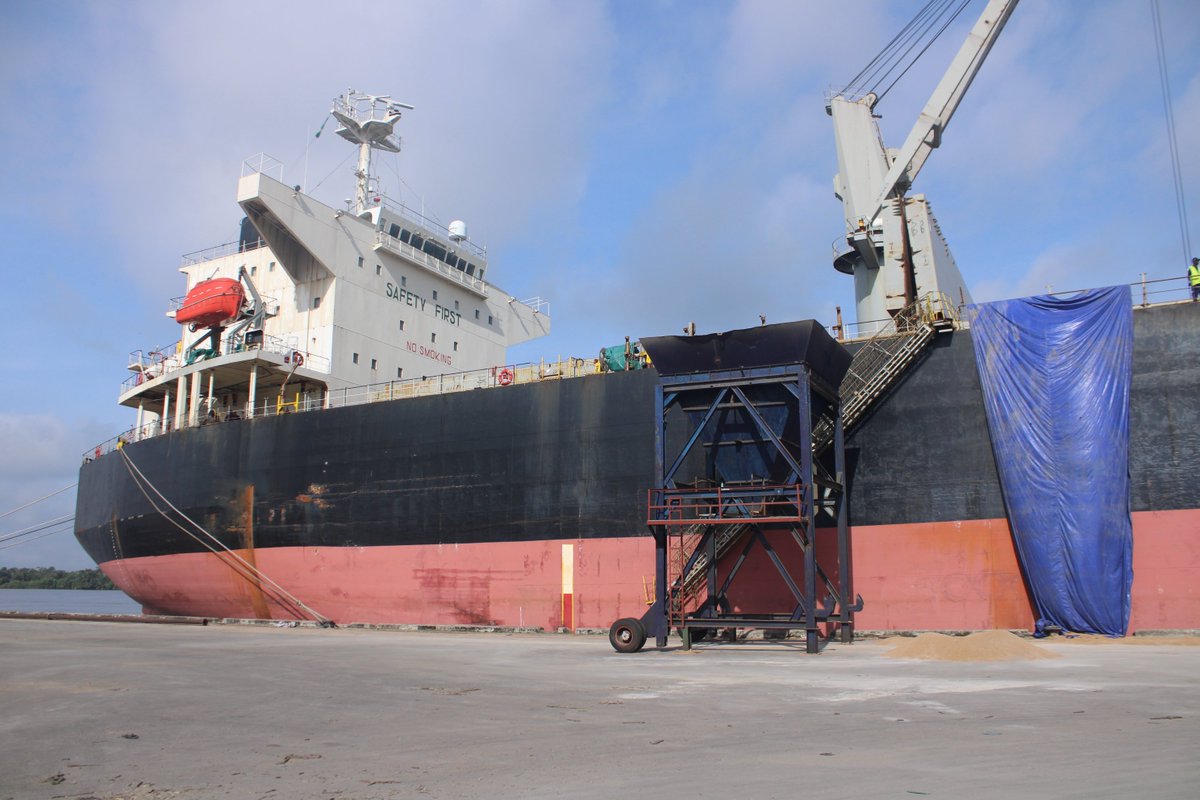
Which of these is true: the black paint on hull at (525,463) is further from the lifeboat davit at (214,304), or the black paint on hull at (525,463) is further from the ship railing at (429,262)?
the ship railing at (429,262)

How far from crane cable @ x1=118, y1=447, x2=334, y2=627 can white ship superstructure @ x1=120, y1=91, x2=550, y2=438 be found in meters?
1.97

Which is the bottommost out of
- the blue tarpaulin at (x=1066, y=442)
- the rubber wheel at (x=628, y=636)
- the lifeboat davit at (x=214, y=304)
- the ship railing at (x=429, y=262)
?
the rubber wheel at (x=628, y=636)

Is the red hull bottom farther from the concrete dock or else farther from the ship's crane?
the ship's crane

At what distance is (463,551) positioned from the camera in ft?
67.9

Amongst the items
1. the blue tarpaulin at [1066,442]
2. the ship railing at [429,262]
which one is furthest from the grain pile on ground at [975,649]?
the ship railing at [429,262]

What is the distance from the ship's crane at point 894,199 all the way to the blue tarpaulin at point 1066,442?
2644 millimetres

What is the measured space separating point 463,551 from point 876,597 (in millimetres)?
9531

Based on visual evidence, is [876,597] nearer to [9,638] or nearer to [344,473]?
[344,473]

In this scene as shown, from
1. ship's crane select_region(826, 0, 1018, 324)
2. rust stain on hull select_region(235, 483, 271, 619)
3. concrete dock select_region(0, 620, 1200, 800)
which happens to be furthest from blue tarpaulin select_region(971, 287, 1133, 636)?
rust stain on hull select_region(235, 483, 271, 619)

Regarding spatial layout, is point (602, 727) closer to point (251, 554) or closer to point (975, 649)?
point (975, 649)

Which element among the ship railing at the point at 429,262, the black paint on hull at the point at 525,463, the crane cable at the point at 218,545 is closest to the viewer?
the black paint on hull at the point at 525,463

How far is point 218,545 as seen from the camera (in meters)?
24.8

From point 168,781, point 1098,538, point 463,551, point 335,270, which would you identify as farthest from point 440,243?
point 168,781

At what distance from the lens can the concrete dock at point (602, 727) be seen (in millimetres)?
5285
